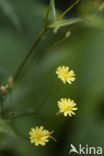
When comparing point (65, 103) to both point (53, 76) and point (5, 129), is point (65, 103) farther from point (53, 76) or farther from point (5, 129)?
point (53, 76)

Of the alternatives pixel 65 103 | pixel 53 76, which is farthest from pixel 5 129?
pixel 53 76

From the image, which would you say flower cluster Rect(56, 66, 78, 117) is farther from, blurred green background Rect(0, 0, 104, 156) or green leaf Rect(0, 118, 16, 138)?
blurred green background Rect(0, 0, 104, 156)

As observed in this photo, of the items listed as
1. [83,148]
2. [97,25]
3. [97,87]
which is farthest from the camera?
[97,25]

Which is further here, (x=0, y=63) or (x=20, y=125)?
(x=0, y=63)

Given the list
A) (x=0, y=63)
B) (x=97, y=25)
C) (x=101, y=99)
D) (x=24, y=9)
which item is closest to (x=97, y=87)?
(x=101, y=99)

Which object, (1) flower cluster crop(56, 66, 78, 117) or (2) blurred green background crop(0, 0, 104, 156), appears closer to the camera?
(1) flower cluster crop(56, 66, 78, 117)

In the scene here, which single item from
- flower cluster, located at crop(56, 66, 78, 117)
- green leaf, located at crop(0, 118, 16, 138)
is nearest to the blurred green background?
green leaf, located at crop(0, 118, 16, 138)

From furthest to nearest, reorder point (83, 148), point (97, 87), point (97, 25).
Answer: point (97, 25)
point (97, 87)
point (83, 148)

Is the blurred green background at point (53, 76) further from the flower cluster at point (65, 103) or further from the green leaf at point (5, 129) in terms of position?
the flower cluster at point (65, 103)

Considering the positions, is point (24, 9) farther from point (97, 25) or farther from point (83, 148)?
point (83, 148)
